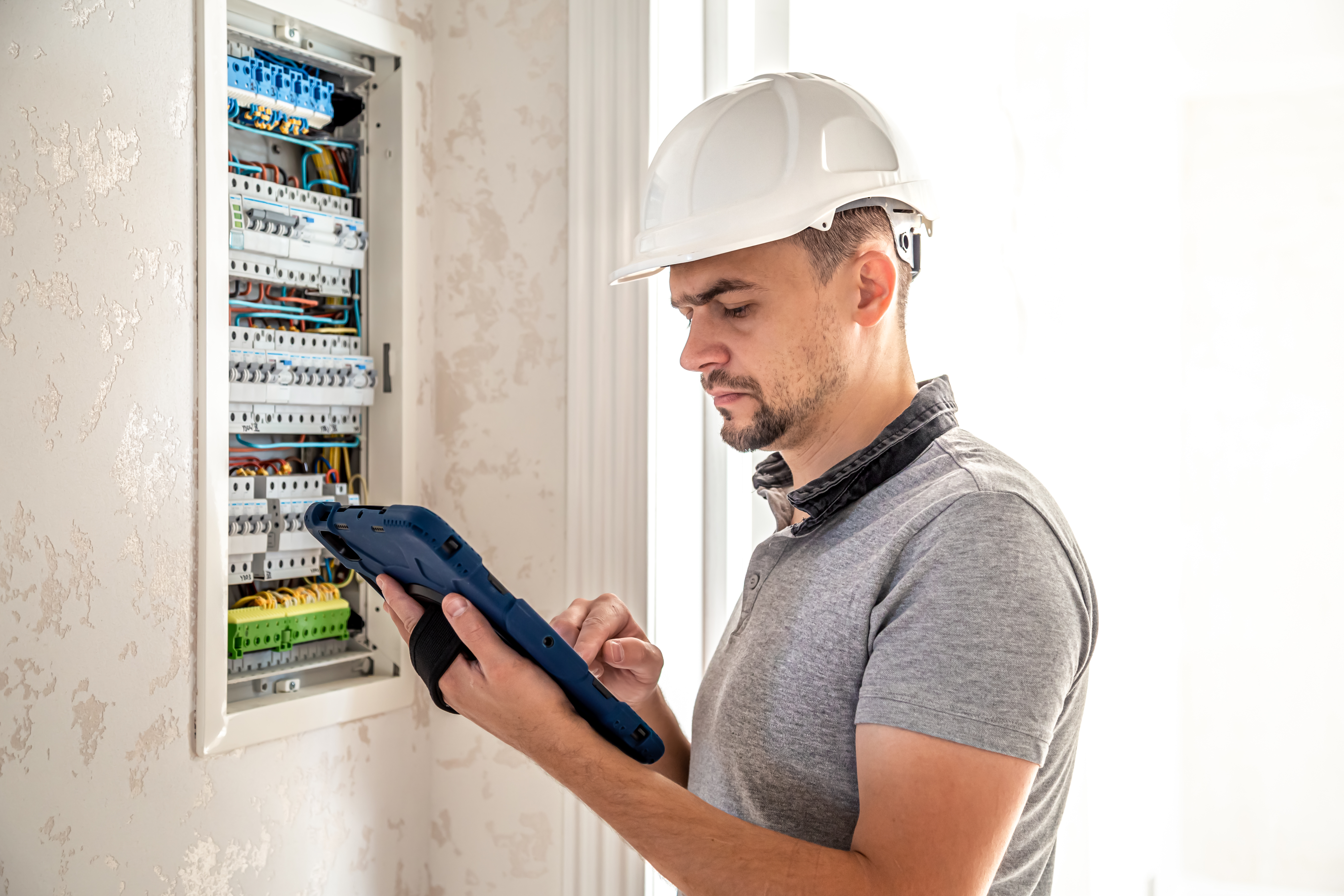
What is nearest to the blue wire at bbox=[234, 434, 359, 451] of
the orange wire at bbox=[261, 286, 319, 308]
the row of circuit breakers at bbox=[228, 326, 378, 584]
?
the row of circuit breakers at bbox=[228, 326, 378, 584]

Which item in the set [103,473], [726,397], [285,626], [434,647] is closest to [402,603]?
[434,647]

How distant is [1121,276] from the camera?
1.09 meters

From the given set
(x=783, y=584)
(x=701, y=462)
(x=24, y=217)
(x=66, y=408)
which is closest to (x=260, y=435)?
(x=66, y=408)

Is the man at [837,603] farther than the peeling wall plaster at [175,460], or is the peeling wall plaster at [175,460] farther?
the peeling wall plaster at [175,460]

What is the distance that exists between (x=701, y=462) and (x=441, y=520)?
80cm

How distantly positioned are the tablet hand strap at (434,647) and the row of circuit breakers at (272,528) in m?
0.67

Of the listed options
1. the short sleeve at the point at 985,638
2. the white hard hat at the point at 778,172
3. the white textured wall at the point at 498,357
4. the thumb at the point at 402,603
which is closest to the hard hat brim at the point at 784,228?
the white hard hat at the point at 778,172

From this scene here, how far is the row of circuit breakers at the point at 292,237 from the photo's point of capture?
140 cm

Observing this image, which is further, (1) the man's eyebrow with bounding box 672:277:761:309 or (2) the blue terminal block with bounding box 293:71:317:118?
(2) the blue terminal block with bounding box 293:71:317:118

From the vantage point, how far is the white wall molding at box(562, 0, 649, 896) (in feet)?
4.56

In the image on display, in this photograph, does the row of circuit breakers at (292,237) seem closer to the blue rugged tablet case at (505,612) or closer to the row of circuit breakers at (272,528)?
the row of circuit breakers at (272,528)

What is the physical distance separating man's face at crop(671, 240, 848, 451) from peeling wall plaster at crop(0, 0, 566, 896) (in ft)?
2.13

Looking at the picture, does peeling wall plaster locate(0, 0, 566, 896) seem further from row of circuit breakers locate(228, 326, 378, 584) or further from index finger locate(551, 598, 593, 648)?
index finger locate(551, 598, 593, 648)

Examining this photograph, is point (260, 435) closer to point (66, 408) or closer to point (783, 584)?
point (66, 408)
